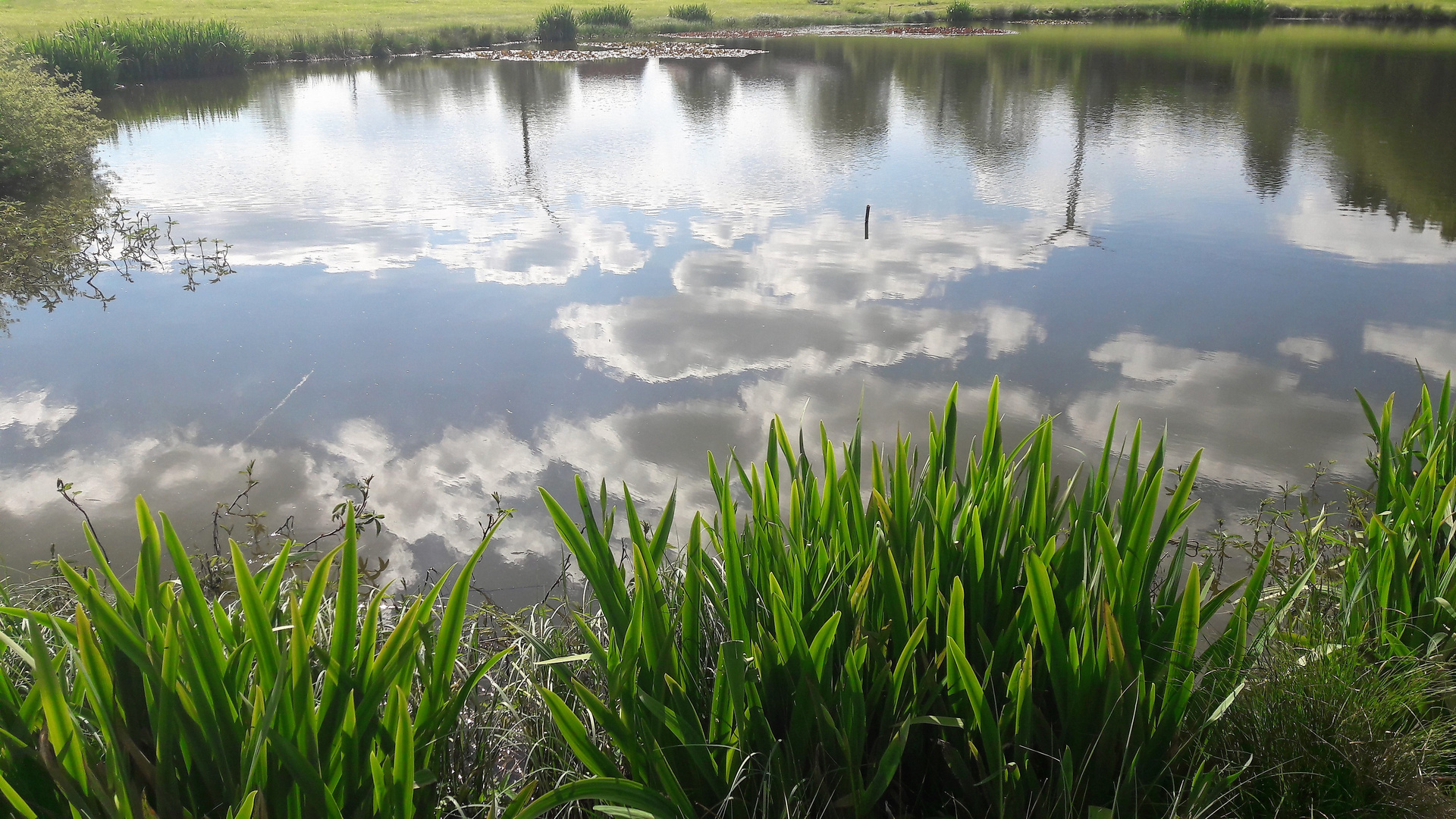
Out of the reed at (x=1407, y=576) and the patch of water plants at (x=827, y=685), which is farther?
the reed at (x=1407, y=576)

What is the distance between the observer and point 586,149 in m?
12.1

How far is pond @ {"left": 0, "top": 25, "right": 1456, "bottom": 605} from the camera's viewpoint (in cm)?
418

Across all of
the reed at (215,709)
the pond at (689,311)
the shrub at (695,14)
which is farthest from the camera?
the shrub at (695,14)

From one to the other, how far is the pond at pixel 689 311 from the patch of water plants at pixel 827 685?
1718 mm

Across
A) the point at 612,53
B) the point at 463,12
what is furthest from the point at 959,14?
the point at 463,12

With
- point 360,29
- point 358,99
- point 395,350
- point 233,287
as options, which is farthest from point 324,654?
point 360,29

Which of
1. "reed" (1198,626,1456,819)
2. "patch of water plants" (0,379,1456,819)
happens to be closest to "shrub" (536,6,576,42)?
"patch of water plants" (0,379,1456,819)

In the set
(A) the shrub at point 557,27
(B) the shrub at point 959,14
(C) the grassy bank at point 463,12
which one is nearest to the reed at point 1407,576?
(C) the grassy bank at point 463,12

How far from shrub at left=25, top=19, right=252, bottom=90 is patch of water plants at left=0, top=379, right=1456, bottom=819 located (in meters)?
18.7

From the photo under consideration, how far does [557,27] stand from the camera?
97.5 feet

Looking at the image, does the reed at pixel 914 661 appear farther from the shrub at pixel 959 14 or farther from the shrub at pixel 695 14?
the shrub at pixel 959 14

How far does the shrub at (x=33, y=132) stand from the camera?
9398 millimetres

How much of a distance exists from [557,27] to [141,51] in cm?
1371

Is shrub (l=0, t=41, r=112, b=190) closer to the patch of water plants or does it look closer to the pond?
the pond
